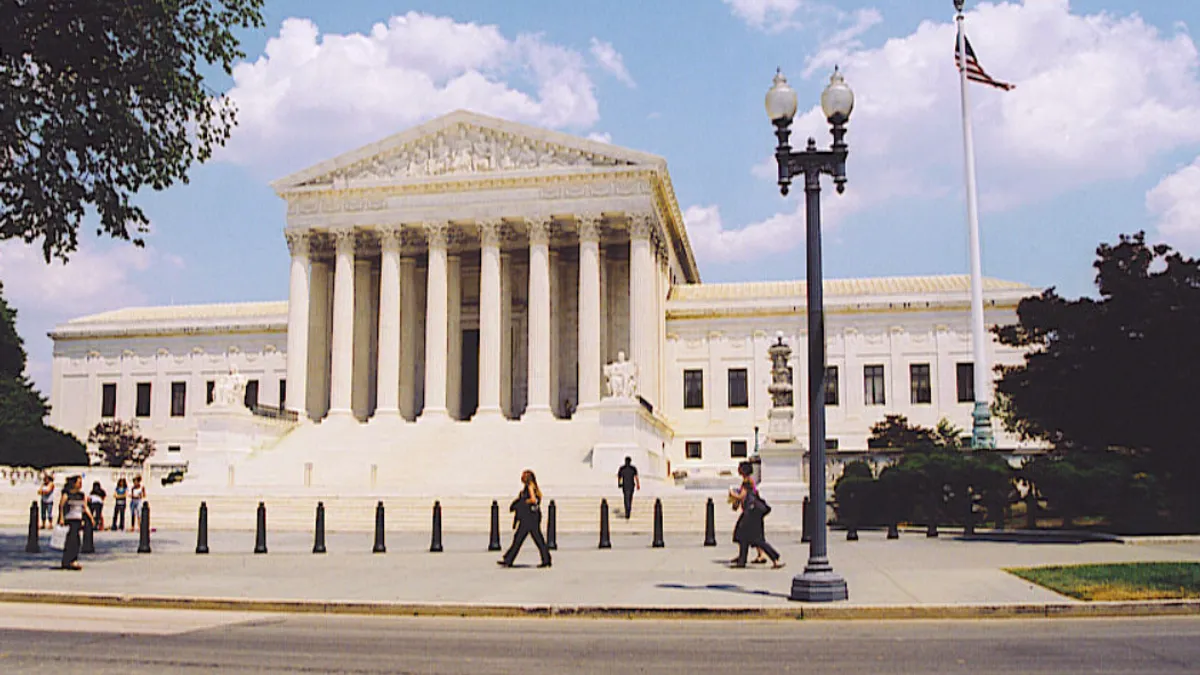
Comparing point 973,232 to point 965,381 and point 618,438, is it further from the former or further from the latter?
point 965,381

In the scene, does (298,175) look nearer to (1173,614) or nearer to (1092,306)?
(1092,306)

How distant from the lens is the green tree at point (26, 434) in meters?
54.9

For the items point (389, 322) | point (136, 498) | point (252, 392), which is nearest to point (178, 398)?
point (252, 392)

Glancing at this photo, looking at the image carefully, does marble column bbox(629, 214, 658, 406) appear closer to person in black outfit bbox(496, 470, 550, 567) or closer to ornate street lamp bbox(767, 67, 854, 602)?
person in black outfit bbox(496, 470, 550, 567)

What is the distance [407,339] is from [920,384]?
92.7ft

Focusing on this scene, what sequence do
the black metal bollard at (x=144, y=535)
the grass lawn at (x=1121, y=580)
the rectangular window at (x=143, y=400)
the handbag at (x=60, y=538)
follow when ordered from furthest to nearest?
the rectangular window at (x=143, y=400) < the black metal bollard at (x=144, y=535) < the handbag at (x=60, y=538) < the grass lawn at (x=1121, y=580)

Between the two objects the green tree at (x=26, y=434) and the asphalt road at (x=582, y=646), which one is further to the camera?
the green tree at (x=26, y=434)

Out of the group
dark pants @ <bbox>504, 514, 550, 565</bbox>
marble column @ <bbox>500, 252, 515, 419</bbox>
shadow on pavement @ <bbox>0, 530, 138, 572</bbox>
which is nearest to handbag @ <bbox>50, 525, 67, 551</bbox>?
shadow on pavement @ <bbox>0, 530, 138, 572</bbox>

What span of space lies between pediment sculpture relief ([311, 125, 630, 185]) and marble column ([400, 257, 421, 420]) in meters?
5.41

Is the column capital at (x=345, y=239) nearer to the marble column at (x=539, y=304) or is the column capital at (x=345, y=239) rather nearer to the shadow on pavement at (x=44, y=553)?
the marble column at (x=539, y=304)

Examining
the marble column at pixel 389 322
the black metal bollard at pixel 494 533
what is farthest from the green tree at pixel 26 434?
the black metal bollard at pixel 494 533

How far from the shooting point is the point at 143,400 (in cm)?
7312

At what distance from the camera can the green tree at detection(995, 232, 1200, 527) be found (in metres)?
26.7

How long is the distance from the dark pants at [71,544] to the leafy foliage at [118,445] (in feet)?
171
